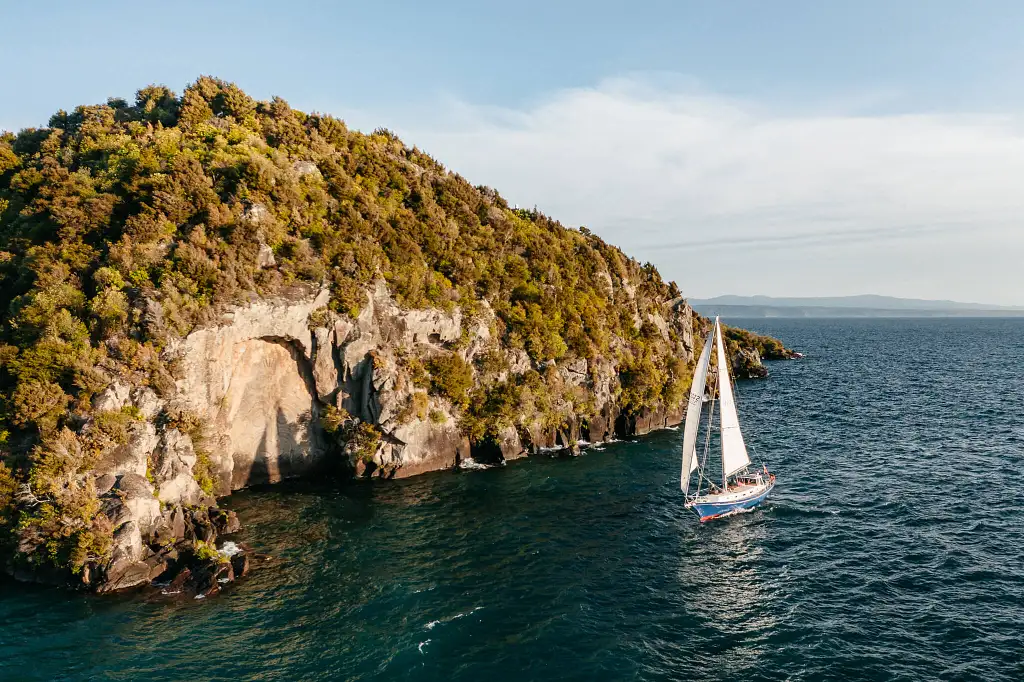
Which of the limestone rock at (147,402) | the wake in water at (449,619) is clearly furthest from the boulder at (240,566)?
the wake in water at (449,619)

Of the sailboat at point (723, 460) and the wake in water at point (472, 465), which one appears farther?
the wake in water at point (472, 465)

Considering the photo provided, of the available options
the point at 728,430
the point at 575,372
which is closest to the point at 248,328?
the point at 575,372

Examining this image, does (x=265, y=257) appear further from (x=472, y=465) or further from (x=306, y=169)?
(x=472, y=465)

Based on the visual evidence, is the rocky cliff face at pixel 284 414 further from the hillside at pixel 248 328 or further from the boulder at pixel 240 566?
the boulder at pixel 240 566

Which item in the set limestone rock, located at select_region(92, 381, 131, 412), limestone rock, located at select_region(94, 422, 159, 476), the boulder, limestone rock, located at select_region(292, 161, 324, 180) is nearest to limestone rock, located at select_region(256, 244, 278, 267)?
limestone rock, located at select_region(292, 161, 324, 180)

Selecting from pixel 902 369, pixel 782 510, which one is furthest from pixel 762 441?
pixel 902 369

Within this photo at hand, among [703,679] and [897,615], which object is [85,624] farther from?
[897,615]
